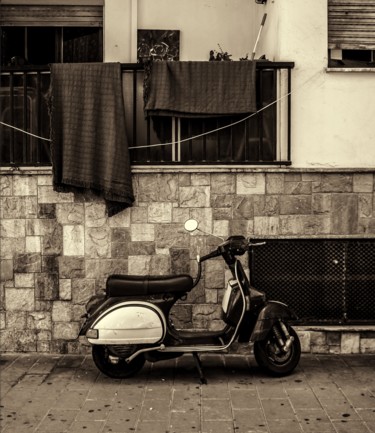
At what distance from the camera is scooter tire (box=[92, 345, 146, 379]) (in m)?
7.21

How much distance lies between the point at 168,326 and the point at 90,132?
2.35 m

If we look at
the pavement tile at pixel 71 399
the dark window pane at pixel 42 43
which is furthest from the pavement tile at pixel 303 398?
the dark window pane at pixel 42 43

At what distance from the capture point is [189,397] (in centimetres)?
666

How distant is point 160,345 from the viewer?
7141 millimetres

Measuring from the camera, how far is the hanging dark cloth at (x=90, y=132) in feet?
26.5

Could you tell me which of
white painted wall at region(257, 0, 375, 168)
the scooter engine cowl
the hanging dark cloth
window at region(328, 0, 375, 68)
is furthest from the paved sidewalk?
window at region(328, 0, 375, 68)

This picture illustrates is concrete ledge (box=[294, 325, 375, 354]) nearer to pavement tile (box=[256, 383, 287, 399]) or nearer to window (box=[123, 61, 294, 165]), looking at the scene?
pavement tile (box=[256, 383, 287, 399])

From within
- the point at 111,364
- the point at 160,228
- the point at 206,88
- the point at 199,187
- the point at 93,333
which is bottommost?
the point at 111,364

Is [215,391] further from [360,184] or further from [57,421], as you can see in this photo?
[360,184]

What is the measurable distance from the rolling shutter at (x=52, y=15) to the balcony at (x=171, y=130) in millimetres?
2139

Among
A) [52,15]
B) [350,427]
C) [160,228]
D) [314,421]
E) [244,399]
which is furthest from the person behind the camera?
[52,15]

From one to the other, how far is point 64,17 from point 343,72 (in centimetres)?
416

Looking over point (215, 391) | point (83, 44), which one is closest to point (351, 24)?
point (83, 44)

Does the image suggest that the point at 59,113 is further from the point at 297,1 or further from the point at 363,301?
the point at 363,301
